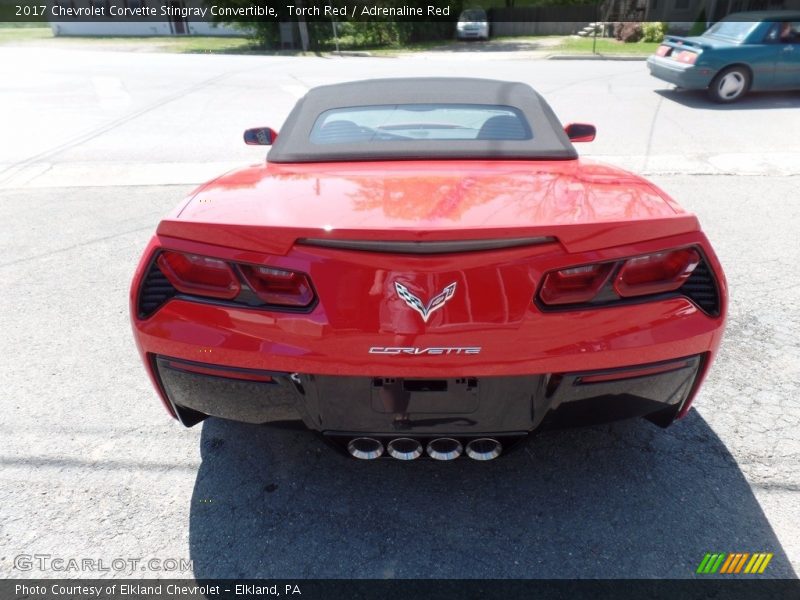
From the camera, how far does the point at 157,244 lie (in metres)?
1.86

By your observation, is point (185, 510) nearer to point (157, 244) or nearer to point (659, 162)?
point (157, 244)

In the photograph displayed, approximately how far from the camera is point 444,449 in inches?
75.0

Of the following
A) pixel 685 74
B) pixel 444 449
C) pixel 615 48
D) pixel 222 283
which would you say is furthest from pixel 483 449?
pixel 615 48

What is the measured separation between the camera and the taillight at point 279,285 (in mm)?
1711

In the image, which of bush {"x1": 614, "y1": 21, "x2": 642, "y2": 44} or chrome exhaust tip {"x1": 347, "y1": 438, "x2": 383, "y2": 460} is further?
bush {"x1": 614, "y1": 21, "x2": 642, "y2": 44}

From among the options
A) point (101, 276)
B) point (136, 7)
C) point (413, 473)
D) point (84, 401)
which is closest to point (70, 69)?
point (101, 276)

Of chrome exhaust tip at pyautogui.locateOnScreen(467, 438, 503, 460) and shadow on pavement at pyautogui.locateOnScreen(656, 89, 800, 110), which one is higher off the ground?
chrome exhaust tip at pyautogui.locateOnScreen(467, 438, 503, 460)

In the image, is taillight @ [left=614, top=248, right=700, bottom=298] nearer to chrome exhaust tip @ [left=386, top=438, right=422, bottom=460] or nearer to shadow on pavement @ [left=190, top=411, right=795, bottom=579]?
shadow on pavement @ [left=190, top=411, right=795, bottom=579]

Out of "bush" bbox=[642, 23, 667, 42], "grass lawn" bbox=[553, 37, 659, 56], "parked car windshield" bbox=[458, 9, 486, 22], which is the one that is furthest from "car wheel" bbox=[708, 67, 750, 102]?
"parked car windshield" bbox=[458, 9, 486, 22]

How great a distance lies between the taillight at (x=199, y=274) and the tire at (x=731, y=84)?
37.3 ft

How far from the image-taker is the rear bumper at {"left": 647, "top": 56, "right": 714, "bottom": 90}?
10.4 m

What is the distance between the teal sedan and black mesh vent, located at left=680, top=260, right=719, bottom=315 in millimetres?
10351

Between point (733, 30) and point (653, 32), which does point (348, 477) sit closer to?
point (733, 30)

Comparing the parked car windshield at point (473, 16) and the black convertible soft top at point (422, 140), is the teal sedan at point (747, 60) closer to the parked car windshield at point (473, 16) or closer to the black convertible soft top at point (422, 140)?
the black convertible soft top at point (422, 140)
